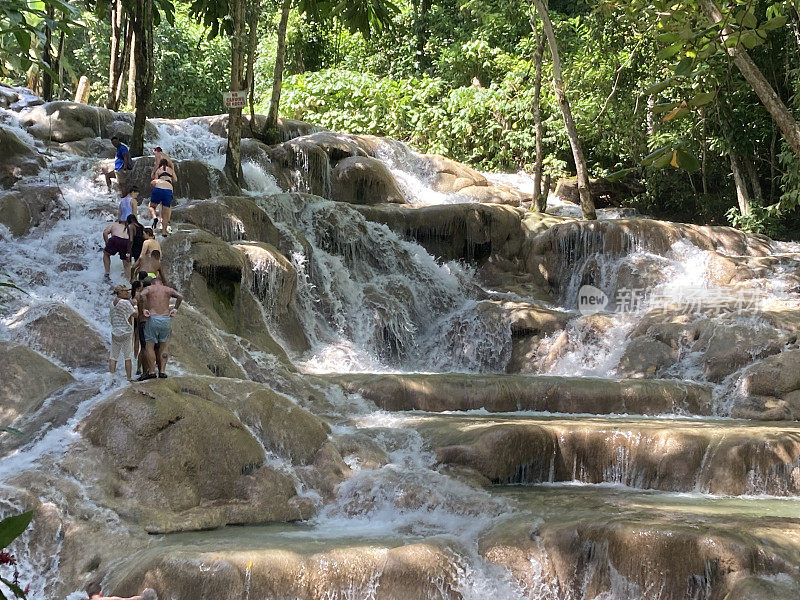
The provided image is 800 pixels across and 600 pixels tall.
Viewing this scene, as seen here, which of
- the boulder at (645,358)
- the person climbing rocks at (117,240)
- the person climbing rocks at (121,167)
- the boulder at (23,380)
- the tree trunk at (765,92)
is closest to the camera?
the tree trunk at (765,92)

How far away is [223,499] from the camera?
8.10 m

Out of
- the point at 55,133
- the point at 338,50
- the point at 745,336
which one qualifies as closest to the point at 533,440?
the point at 745,336

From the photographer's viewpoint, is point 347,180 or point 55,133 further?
point 347,180

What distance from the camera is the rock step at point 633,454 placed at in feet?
29.1

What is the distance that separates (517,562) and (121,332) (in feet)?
16.8

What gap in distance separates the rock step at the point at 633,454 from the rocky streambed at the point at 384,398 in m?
0.02

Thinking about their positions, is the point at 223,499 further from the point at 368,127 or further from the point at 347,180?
the point at 368,127

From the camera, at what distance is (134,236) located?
11867mm

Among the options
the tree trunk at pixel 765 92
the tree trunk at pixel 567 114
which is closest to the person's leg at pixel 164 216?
the tree trunk at pixel 567 114

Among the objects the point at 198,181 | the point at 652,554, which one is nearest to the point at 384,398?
the point at 652,554

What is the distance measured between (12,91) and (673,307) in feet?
51.0

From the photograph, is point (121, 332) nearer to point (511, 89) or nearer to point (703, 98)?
point (703, 98)

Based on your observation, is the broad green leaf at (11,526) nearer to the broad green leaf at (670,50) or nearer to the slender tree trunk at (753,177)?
the broad green leaf at (670,50)

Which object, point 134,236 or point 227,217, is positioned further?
point 227,217
